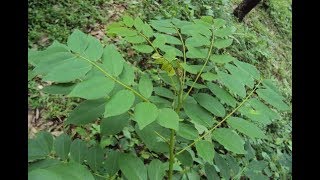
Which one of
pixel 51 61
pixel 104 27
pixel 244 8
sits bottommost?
pixel 104 27

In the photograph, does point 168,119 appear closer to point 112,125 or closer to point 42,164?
point 112,125

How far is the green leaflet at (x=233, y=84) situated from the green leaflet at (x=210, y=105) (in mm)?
81

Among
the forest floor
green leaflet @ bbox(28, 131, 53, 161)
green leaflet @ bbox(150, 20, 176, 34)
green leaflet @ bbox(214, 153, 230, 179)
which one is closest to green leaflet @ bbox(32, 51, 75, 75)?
green leaflet @ bbox(28, 131, 53, 161)

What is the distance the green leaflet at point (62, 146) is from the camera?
3.78ft

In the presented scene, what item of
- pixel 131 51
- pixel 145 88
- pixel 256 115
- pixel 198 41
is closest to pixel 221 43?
pixel 198 41

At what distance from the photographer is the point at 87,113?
1.14 m

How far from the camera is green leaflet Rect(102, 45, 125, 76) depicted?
1.09 metres

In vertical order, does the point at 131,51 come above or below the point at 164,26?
below

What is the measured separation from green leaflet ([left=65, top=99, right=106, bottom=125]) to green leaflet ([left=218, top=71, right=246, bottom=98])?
433 mm

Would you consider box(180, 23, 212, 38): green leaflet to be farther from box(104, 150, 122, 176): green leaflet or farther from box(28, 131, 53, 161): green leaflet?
box(28, 131, 53, 161): green leaflet

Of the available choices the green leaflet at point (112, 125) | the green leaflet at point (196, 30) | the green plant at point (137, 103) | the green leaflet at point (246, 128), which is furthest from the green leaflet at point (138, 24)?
the green leaflet at point (246, 128)

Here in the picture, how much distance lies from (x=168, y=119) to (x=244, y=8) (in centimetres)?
617
